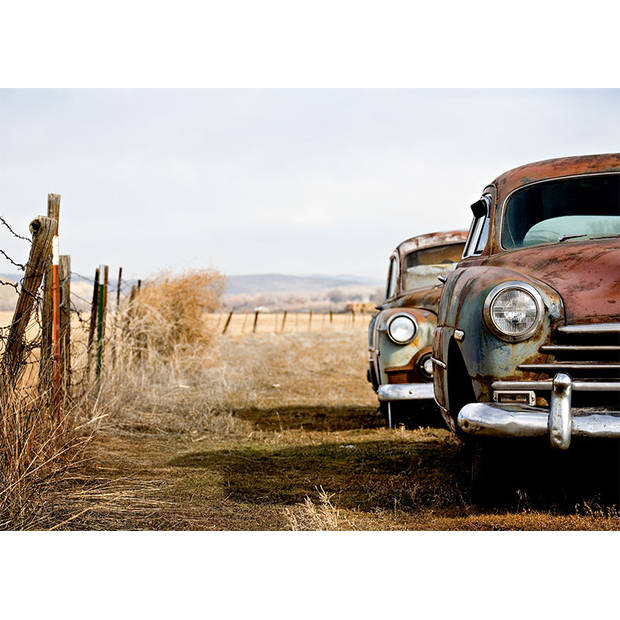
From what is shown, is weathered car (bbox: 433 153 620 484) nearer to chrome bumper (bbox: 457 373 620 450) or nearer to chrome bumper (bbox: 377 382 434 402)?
chrome bumper (bbox: 457 373 620 450)

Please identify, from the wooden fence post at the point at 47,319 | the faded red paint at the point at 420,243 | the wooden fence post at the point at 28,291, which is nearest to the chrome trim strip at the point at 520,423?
the wooden fence post at the point at 28,291

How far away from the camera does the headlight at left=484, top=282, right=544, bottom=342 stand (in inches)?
154

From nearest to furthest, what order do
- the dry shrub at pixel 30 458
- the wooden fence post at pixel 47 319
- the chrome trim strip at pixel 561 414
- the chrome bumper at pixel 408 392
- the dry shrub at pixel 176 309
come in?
1. the chrome trim strip at pixel 561 414
2. the dry shrub at pixel 30 458
3. the wooden fence post at pixel 47 319
4. the chrome bumper at pixel 408 392
5. the dry shrub at pixel 176 309

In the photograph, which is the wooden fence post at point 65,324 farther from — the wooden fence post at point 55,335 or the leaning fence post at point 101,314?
the leaning fence post at point 101,314

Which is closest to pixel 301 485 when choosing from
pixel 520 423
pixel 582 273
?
pixel 520 423

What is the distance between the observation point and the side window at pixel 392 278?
370 inches

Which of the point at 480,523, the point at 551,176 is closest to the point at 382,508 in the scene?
the point at 480,523

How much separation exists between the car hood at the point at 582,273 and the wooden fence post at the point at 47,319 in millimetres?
3539

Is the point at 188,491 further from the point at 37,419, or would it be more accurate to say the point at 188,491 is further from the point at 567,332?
the point at 567,332

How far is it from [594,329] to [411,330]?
370cm


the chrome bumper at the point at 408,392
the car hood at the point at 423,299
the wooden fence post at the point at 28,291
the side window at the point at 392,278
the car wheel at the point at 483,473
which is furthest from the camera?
the side window at the point at 392,278

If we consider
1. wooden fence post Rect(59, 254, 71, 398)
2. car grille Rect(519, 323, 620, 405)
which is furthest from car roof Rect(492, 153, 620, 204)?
wooden fence post Rect(59, 254, 71, 398)

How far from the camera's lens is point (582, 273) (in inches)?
159

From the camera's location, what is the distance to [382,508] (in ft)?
16.3
